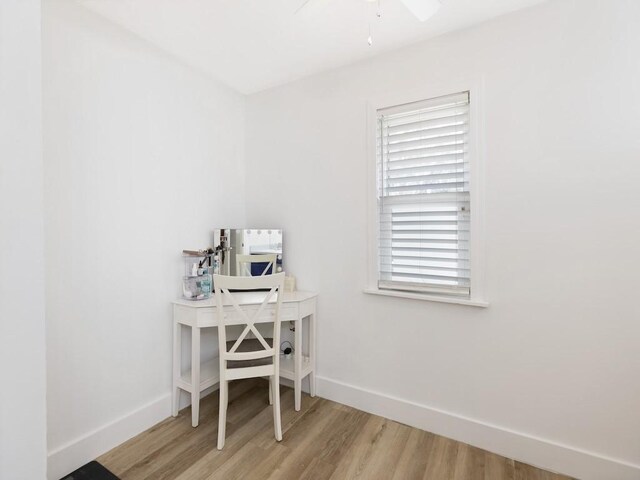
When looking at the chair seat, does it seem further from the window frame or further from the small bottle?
the window frame

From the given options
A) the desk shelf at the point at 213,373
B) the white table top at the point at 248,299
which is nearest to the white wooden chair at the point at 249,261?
the white table top at the point at 248,299

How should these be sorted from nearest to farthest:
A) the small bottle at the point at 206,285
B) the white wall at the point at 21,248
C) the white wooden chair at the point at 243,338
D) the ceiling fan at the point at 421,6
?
1. the white wall at the point at 21,248
2. the ceiling fan at the point at 421,6
3. the white wooden chair at the point at 243,338
4. the small bottle at the point at 206,285

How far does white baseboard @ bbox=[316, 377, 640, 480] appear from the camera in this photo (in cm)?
160

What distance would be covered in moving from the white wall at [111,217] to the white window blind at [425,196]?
1.44 m

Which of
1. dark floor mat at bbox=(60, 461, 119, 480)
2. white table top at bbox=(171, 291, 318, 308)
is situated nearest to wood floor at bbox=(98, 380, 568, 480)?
dark floor mat at bbox=(60, 461, 119, 480)

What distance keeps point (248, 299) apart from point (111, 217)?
100 cm

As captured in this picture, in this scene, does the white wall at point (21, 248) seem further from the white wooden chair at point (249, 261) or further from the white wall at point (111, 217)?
the white wooden chair at point (249, 261)

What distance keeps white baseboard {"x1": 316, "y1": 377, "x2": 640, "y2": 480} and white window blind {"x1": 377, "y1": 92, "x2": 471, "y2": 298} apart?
2.56 feet

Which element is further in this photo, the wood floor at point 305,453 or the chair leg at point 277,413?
the chair leg at point 277,413

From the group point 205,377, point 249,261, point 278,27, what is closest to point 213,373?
point 205,377

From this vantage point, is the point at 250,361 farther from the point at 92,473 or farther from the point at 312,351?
the point at 92,473

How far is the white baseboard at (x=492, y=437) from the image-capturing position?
1.60 metres

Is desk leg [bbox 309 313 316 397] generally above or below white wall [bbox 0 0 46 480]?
below

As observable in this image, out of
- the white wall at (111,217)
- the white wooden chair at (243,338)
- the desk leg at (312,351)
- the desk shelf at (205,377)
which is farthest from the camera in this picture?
the desk leg at (312,351)
